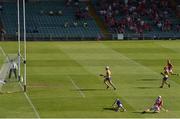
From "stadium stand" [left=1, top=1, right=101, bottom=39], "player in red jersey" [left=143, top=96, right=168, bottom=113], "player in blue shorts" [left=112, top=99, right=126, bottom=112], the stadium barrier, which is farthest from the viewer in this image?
"stadium stand" [left=1, top=1, right=101, bottom=39]

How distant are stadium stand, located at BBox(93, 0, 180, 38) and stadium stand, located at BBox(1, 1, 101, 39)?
255 cm

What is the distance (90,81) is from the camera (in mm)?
44938

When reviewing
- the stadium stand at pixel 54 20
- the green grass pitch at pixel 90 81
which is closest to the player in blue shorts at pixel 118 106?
the green grass pitch at pixel 90 81

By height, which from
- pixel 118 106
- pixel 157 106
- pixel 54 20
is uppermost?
pixel 54 20

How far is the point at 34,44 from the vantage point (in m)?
70.6

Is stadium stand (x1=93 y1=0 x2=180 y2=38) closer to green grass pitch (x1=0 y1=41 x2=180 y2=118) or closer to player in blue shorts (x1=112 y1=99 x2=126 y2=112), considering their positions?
green grass pitch (x1=0 y1=41 x2=180 y2=118)

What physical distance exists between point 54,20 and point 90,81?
128 ft

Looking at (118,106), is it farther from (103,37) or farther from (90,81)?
(103,37)

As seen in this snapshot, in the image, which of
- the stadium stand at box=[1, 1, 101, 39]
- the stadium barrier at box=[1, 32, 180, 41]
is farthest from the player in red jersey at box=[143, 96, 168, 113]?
the stadium stand at box=[1, 1, 101, 39]

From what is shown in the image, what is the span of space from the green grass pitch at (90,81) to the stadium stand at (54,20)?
724cm

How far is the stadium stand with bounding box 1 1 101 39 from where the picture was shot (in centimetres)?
7794

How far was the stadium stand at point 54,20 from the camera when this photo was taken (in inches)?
3068

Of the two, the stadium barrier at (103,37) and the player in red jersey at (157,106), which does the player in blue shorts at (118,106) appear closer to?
the player in red jersey at (157,106)

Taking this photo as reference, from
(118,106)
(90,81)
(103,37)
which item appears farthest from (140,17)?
(118,106)
